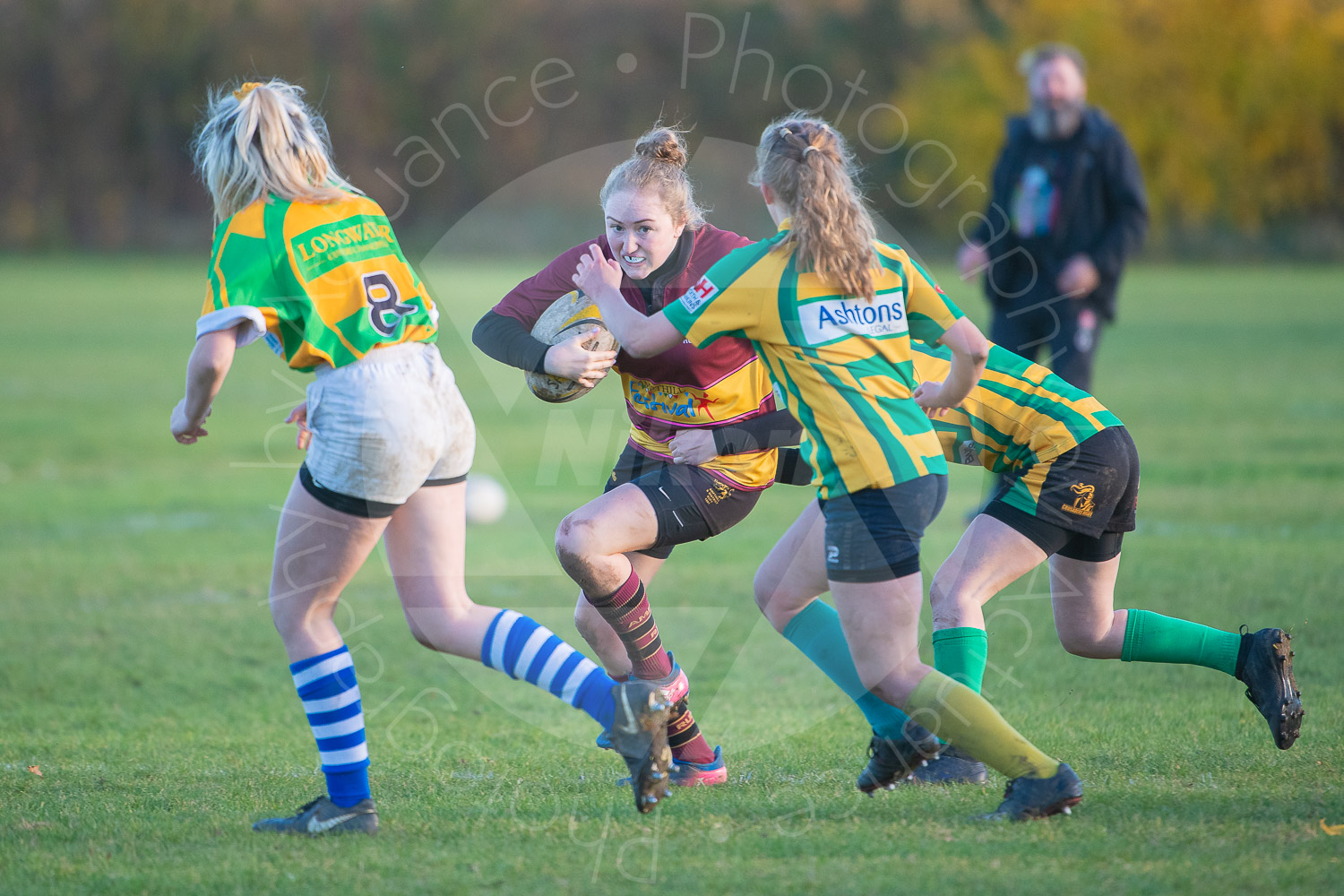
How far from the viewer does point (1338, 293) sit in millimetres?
27594

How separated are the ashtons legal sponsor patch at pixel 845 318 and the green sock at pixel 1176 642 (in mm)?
1401

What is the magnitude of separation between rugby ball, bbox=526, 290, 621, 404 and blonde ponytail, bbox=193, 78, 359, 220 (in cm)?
79

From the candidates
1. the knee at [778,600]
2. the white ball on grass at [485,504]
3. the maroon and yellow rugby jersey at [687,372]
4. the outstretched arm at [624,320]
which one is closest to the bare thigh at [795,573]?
the knee at [778,600]

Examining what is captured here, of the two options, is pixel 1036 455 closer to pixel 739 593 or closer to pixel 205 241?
pixel 739 593

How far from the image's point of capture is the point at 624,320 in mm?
3381

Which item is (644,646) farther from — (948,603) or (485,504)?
(485,504)

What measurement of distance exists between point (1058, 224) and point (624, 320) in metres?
4.81

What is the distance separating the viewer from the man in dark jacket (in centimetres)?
729

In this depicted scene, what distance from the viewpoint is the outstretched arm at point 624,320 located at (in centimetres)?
331

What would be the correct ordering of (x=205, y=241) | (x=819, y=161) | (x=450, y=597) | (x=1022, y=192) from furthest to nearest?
(x=205, y=241)
(x=1022, y=192)
(x=450, y=597)
(x=819, y=161)

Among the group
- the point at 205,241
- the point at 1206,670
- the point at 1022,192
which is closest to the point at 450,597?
the point at 1206,670

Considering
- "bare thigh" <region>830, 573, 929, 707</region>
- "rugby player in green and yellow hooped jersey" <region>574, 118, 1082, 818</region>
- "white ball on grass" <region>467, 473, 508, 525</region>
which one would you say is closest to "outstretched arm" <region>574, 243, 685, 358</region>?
"rugby player in green and yellow hooped jersey" <region>574, 118, 1082, 818</region>

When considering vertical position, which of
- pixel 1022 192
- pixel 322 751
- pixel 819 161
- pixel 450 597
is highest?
pixel 1022 192

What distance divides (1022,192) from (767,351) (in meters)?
4.73
